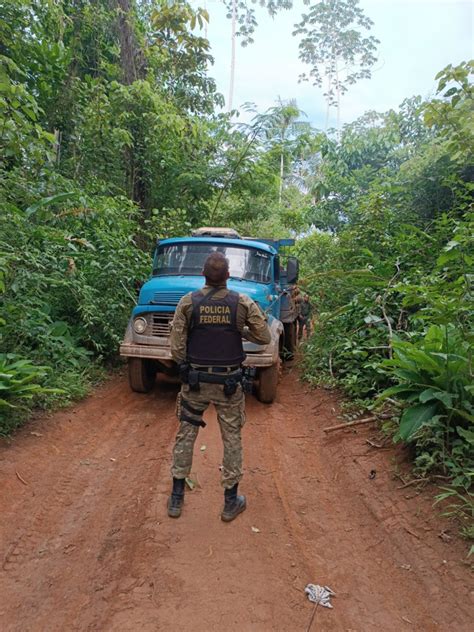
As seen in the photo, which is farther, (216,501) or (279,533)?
(216,501)

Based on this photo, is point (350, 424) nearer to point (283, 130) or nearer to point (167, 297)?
point (167, 297)

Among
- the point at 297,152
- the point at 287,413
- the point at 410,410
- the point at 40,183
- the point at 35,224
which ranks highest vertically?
the point at 297,152

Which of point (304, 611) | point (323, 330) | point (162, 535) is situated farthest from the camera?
point (323, 330)

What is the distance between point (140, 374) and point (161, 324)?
787 millimetres

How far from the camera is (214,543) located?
9.59ft

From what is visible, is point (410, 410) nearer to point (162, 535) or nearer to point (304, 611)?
point (304, 611)

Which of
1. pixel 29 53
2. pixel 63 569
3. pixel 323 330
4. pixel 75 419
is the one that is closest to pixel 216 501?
pixel 63 569

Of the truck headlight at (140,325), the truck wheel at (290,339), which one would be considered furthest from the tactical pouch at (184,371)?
the truck wheel at (290,339)

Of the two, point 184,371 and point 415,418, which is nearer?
point 184,371

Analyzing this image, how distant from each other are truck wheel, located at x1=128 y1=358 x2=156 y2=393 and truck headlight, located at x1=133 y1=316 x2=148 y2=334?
0.42m

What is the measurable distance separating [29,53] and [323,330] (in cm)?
745

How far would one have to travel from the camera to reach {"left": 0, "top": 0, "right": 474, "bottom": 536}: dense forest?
391 cm

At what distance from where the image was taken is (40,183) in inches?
240

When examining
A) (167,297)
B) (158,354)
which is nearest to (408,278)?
(167,297)
